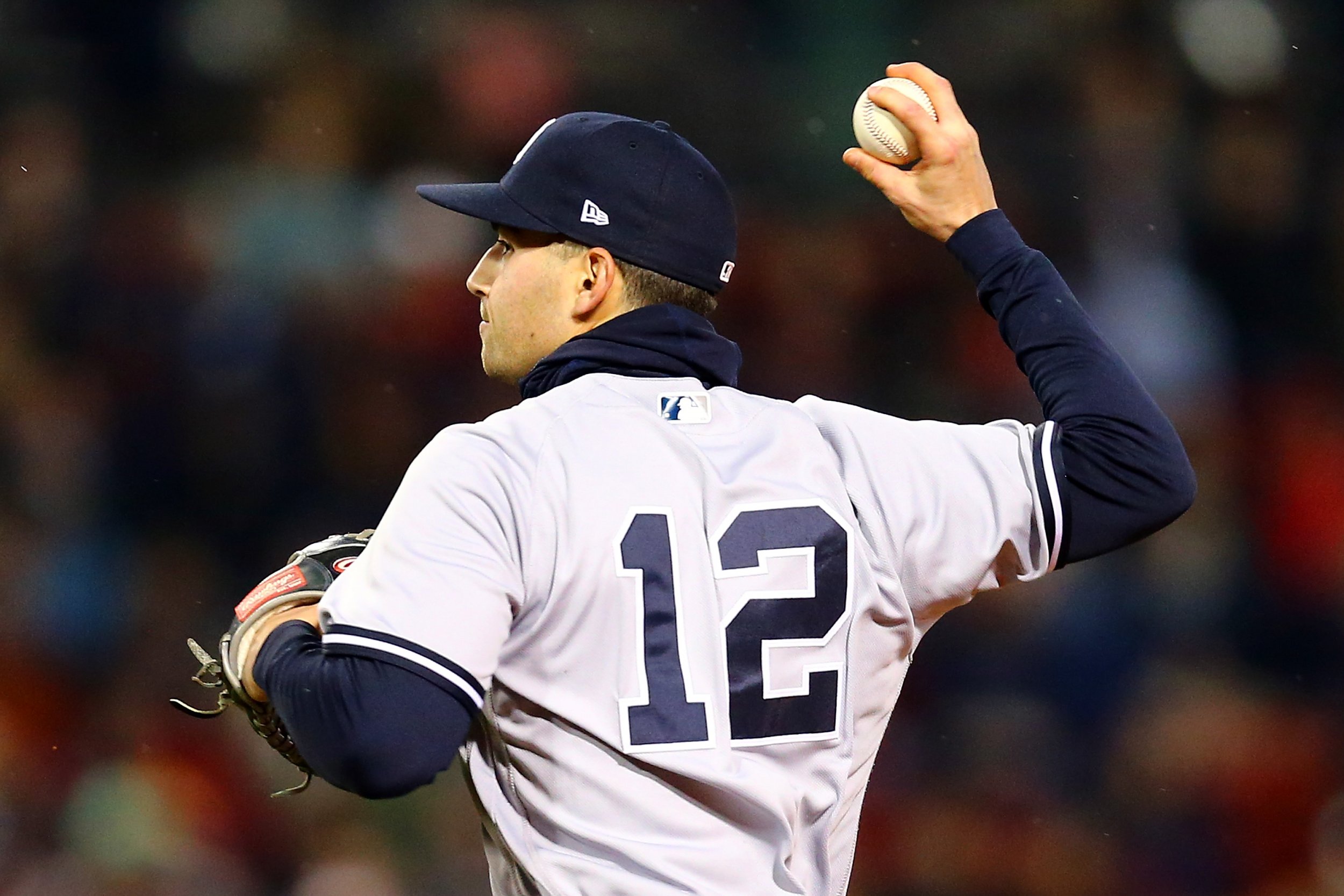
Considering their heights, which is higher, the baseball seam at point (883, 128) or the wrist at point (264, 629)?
the baseball seam at point (883, 128)

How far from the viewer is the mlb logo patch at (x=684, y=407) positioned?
174 cm

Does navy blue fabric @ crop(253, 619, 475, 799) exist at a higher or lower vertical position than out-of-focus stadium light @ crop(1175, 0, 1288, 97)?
lower

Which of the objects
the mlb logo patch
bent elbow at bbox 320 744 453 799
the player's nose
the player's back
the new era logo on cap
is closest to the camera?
bent elbow at bbox 320 744 453 799

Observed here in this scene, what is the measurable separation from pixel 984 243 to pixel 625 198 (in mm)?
491

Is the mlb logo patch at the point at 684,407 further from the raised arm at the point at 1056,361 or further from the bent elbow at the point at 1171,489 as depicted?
the bent elbow at the point at 1171,489

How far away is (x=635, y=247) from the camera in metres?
1.85

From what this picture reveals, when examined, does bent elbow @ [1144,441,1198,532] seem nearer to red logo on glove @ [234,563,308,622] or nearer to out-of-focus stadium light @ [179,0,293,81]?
red logo on glove @ [234,563,308,622]

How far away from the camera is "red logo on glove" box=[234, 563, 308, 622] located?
1813 mm

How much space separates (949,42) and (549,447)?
428 centimetres

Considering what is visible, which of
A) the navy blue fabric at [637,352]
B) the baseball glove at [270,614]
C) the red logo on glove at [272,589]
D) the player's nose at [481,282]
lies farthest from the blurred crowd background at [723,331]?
the navy blue fabric at [637,352]

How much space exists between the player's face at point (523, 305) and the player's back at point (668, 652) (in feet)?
0.52

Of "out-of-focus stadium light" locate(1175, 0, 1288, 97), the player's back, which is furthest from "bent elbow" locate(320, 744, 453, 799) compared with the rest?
"out-of-focus stadium light" locate(1175, 0, 1288, 97)

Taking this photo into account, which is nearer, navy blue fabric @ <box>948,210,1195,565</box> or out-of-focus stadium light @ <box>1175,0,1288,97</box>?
navy blue fabric @ <box>948,210,1195,565</box>

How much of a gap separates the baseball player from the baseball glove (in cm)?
2
